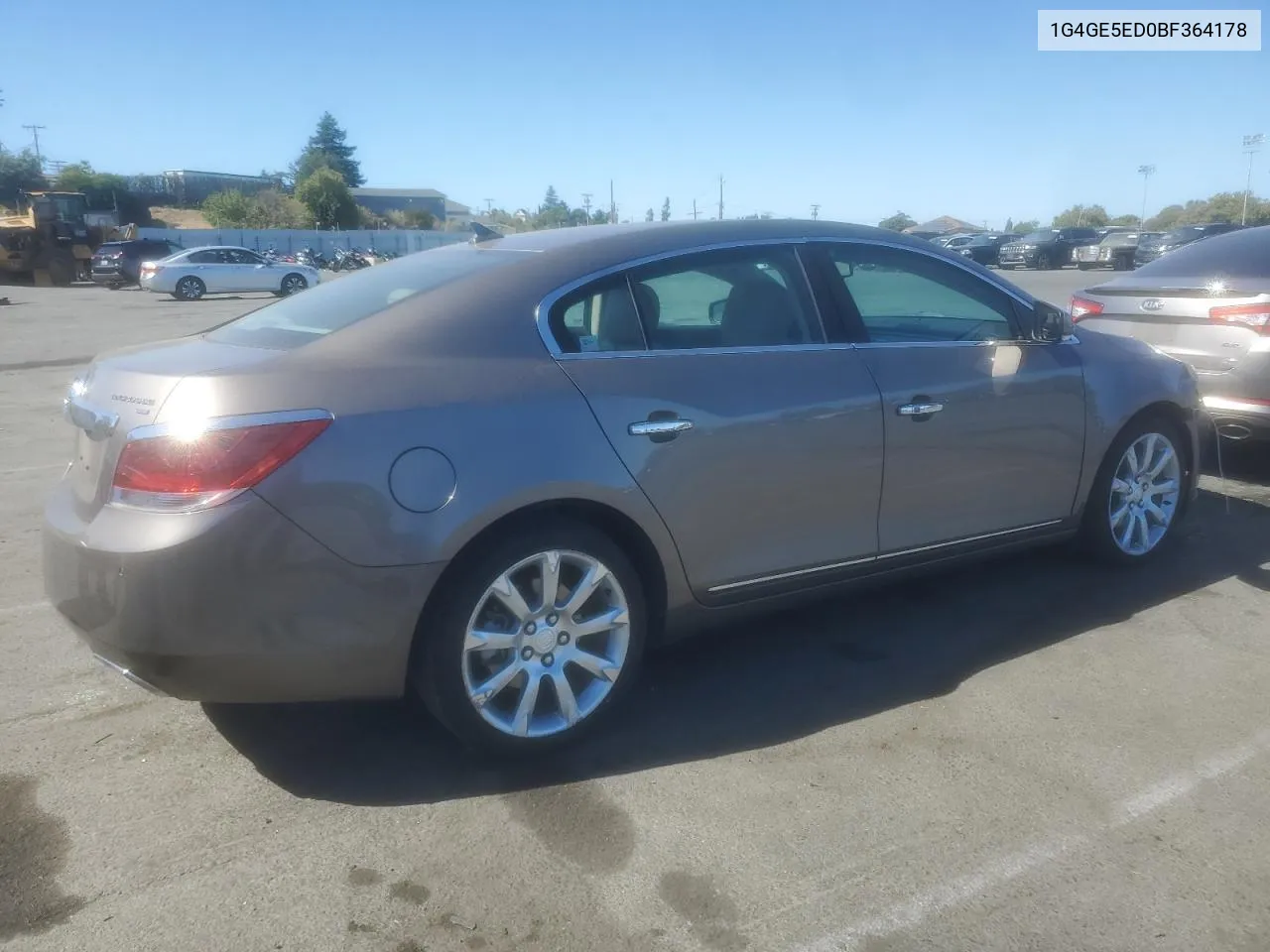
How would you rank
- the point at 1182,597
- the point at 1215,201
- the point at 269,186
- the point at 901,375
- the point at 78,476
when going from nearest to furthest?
the point at 78,476
the point at 901,375
the point at 1182,597
the point at 1215,201
the point at 269,186

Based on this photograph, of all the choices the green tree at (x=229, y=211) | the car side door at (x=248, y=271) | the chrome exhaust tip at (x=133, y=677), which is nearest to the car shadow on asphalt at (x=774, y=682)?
the chrome exhaust tip at (x=133, y=677)

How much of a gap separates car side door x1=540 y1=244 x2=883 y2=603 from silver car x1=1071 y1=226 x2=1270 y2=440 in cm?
345

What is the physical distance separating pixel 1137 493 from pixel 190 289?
30935 mm

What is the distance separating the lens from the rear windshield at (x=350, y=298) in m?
3.57

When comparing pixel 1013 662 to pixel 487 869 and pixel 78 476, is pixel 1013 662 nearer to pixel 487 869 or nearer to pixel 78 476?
pixel 487 869

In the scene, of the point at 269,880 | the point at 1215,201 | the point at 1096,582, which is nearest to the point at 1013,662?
the point at 1096,582

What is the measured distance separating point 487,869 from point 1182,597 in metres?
Result: 3.50

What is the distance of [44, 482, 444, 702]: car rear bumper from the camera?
2.94m

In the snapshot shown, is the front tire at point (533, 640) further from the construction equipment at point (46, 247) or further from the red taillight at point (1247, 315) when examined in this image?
the construction equipment at point (46, 247)

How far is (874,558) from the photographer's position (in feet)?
13.9

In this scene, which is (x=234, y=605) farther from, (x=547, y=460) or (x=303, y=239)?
(x=303, y=239)

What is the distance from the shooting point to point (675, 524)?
11.9 feet

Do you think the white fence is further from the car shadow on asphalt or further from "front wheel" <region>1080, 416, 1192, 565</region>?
the car shadow on asphalt

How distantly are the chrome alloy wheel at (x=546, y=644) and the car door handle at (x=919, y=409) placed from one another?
1.34m
